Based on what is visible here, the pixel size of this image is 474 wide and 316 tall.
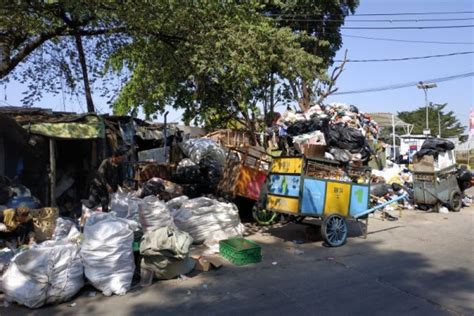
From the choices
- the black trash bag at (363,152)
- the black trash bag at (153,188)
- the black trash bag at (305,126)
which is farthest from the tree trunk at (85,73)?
the black trash bag at (363,152)

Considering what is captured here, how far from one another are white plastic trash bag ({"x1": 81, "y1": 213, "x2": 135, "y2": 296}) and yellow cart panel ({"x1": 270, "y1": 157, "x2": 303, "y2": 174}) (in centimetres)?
328

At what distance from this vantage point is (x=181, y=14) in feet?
26.0

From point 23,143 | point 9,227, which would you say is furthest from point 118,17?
point 9,227

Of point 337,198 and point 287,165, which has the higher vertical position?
point 287,165

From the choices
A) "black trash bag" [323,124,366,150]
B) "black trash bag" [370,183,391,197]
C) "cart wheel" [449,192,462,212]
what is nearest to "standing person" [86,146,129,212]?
"black trash bag" [323,124,366,150]

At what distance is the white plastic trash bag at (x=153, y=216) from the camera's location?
6.53 m

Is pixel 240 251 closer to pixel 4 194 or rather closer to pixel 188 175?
pixel 4 194

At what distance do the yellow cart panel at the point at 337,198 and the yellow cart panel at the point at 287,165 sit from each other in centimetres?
59

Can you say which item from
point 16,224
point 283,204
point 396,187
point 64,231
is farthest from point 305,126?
point 16,224

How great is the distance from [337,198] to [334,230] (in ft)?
1.79

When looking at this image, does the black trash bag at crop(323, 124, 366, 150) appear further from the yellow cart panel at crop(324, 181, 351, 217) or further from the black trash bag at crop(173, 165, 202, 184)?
the yellow cart panel at crop(324, 181, 351, 217)

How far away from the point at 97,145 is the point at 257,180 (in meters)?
3.74

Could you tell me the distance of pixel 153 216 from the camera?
21.5 feet

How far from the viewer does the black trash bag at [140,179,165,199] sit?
31.1 feet
